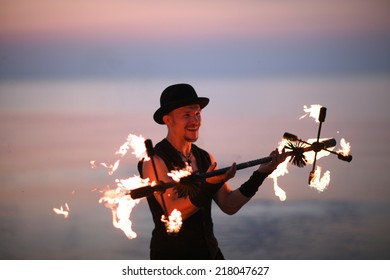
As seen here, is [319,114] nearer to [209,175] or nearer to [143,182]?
[209,175]

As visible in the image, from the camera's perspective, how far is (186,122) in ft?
16.5

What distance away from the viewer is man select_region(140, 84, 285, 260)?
4.86m

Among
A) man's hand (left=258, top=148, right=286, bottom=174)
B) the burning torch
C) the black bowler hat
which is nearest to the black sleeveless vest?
the black bowler hat

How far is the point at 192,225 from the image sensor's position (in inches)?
195

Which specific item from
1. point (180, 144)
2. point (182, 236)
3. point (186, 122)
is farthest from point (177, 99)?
point (182, 236)

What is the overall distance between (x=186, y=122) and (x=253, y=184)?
660 mm

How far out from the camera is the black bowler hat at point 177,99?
505cm

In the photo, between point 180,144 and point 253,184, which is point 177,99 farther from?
point 253,184

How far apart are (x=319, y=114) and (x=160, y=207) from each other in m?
1.31

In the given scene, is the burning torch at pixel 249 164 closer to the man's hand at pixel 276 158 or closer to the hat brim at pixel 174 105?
the man's hand at pixel 276 158

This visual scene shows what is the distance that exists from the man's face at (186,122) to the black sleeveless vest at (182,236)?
142mm

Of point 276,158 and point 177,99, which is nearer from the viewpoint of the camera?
point 276,158
